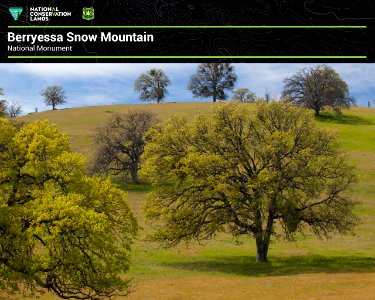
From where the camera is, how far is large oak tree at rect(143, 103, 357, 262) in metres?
37.7

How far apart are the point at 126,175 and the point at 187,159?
1574 inches

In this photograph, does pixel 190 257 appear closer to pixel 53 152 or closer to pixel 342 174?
pixel 342 174

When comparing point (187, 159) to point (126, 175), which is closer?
point (187, 159)

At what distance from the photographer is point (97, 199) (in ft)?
75.6

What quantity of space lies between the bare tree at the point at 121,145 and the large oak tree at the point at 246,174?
1337 inches

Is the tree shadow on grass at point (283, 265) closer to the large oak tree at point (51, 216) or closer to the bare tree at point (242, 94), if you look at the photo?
the large oak tree at point (51, 216)

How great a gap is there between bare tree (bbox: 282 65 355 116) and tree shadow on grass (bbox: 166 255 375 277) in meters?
66.0

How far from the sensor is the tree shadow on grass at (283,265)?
35.4 metres
